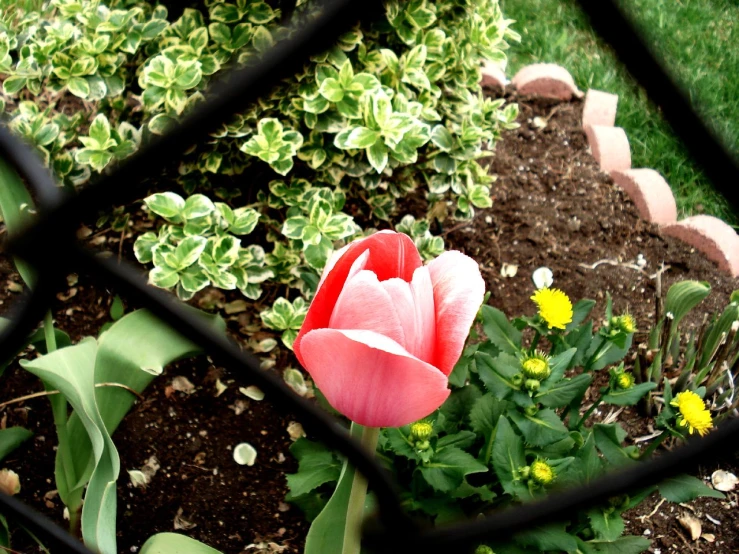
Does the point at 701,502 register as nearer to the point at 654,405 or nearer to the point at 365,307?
the point at 654,405

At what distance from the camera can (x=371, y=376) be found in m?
0.63

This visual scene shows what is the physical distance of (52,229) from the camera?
45 centimetres

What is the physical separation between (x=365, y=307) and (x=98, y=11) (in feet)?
4.25

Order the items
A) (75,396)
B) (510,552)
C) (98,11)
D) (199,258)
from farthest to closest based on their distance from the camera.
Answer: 1. (98,11)
2. (199,258)
3. (510,552)
4. (75,396)

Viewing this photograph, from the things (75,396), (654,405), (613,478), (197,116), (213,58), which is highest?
(197,116)

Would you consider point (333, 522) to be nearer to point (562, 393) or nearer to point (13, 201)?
point (562, 393)

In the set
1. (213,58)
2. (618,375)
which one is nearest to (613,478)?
(618,375)

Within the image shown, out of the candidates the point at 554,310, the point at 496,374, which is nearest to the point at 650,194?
the point at 554,310

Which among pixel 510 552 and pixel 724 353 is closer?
pixel 510 552

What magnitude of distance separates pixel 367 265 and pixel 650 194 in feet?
5.73

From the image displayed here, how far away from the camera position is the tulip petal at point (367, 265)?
70 centimetres

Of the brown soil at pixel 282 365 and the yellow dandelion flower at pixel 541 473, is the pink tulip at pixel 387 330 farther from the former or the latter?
the brown soil at pixel 282 365

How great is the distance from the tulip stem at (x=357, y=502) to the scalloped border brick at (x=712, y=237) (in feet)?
5.38

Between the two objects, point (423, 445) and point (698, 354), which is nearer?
point (423, 445)
